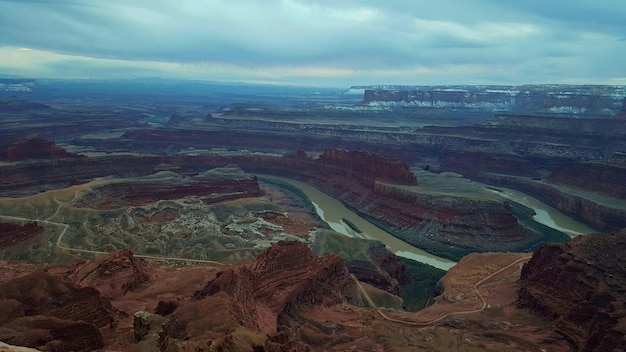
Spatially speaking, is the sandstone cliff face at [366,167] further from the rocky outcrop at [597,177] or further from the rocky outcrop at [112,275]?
the rocky outcrop at [112,275]

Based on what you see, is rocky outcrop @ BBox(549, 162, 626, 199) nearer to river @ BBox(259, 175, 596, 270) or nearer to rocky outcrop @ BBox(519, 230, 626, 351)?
river @ BBox(259, 175, 596, 270)

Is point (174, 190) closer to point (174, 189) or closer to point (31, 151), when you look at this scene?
point (174, 189)

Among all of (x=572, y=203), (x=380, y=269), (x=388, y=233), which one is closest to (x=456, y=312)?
(x=380, y=269)

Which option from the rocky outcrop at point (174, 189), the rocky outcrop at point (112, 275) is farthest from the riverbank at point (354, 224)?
the rocky outcrop at point (112, 275)

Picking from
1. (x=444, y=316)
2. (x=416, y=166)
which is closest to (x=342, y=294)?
(x=444, y=316)

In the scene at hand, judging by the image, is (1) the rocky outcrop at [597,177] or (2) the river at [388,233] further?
(1) the rocky outcrop at [597,177]

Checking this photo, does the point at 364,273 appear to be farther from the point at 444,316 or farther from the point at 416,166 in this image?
the point at 416,166
